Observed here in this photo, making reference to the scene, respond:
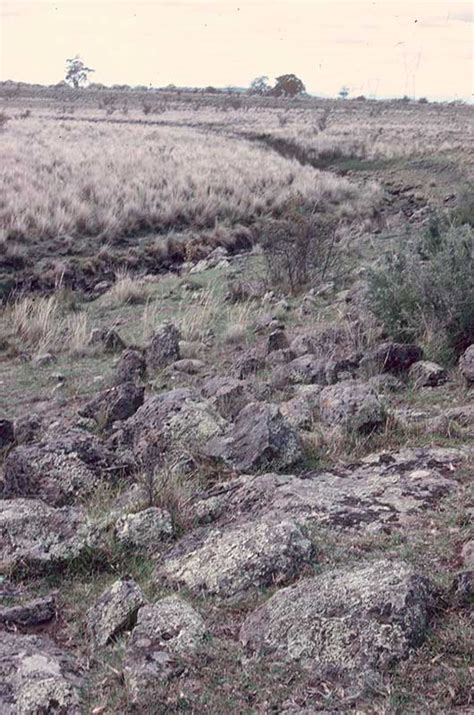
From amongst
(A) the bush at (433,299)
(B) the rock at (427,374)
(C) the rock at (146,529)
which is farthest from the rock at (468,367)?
(C) the rock at (146,529)

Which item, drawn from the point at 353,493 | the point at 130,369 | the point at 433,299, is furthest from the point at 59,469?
the point at 433,299

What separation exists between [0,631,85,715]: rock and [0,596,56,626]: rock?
18cm

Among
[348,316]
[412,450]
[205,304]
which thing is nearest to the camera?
[412,450]

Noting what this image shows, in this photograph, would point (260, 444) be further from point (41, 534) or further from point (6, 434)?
point (6, 434)

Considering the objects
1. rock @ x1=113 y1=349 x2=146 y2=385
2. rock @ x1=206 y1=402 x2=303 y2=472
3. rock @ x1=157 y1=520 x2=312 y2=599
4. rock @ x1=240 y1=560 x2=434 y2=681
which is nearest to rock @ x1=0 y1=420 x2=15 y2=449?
rock @ x1=113 y1=349 x2=146 y2=385

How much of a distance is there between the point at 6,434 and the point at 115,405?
0.86 m

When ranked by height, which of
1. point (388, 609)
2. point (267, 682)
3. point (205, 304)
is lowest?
point (205, 304)

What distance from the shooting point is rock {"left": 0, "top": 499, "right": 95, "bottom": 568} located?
4.04 meters

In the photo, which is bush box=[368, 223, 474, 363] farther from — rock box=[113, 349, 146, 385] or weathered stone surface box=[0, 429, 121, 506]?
weathered stone surface box=[0, 429, 121, 506]

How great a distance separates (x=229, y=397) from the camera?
6094mm

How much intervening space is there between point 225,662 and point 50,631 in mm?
882

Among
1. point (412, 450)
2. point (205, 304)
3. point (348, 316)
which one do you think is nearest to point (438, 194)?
point (205, 304)

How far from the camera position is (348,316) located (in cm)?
859

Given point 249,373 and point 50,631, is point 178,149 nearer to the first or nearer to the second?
point 249,373
